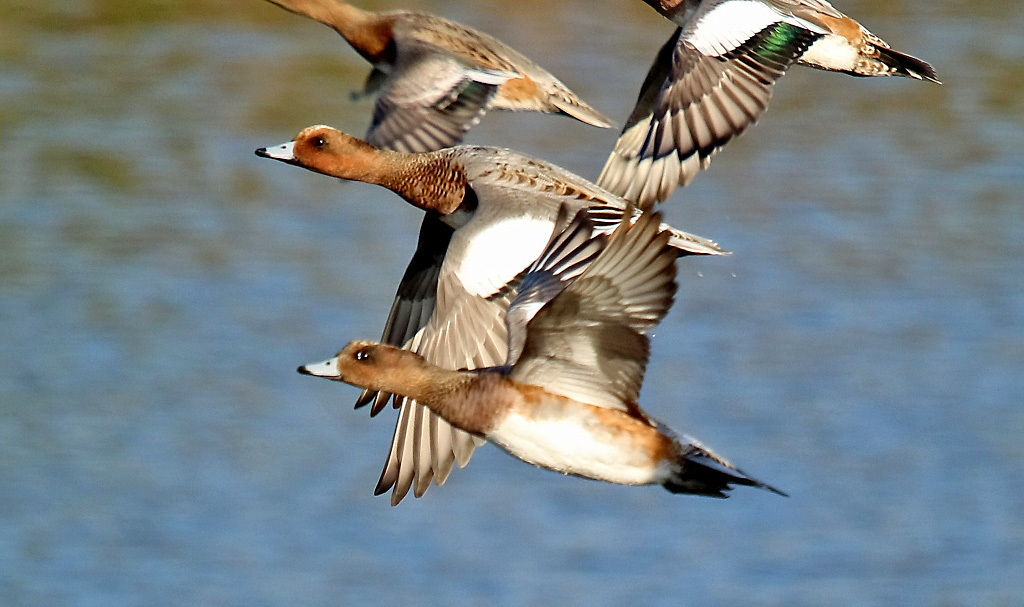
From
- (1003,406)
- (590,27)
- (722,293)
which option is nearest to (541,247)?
(1003,406)

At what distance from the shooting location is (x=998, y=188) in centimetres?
1517

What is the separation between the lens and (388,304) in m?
13.2

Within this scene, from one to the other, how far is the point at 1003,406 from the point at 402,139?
18.1ft

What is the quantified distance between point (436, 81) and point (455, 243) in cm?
109

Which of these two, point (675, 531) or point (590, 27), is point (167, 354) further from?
point (590, 27)

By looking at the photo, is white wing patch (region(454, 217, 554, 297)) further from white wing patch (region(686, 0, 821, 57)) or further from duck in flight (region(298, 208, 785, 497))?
duck in flight (region(298, 208, 785, 497))

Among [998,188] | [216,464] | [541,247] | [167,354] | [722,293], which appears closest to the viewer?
[541,247]

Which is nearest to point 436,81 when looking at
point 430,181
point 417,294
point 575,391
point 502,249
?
point 430,181

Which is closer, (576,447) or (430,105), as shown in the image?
(576,447)

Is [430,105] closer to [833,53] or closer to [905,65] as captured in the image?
[833,53]

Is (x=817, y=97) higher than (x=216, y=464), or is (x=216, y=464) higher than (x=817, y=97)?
(x=817, y=97)

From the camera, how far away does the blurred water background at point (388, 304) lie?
1059cm

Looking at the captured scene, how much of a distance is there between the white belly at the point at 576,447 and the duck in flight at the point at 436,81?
230 cm

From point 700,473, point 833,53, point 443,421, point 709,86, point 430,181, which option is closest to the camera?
point 700,473
